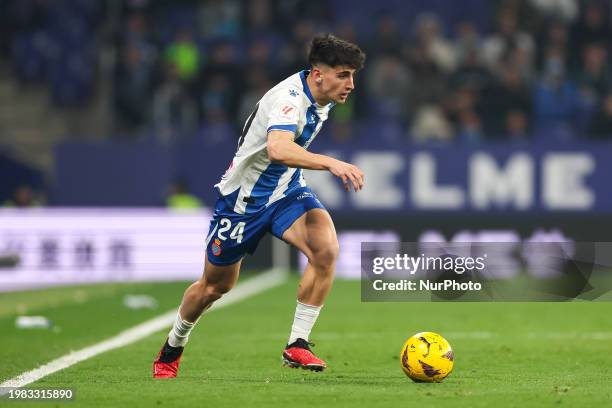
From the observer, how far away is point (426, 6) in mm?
24625

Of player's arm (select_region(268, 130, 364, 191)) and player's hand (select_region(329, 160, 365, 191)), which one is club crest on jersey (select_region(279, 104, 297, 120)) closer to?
player's arm (select_region(268, 130, 364, 191))

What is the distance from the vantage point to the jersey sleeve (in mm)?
8273

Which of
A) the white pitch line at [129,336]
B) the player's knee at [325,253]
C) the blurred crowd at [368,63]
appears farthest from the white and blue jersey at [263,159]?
the blurred crowd at [368,63]

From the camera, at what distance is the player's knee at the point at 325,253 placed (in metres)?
8.48

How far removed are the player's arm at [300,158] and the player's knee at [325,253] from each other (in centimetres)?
54

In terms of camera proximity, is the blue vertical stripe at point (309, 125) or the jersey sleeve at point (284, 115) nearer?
the jersey sleeve at point (284, 115)

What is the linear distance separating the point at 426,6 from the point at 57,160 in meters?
7.54

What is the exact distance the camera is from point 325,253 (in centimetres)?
848

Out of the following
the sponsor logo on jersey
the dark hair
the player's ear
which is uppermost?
the dark hair

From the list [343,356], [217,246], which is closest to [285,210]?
[217,246]

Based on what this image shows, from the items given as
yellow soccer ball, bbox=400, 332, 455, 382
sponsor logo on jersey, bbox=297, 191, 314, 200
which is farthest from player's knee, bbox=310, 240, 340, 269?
yellow soccer ball, bbox=400, 332, 455, 382

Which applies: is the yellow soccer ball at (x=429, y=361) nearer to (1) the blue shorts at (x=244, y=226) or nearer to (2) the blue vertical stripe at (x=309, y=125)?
(1) the blue shorts at (x=244, y=226)

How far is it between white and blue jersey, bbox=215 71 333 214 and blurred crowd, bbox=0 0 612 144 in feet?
41.7

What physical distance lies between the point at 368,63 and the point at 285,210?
13.9m
